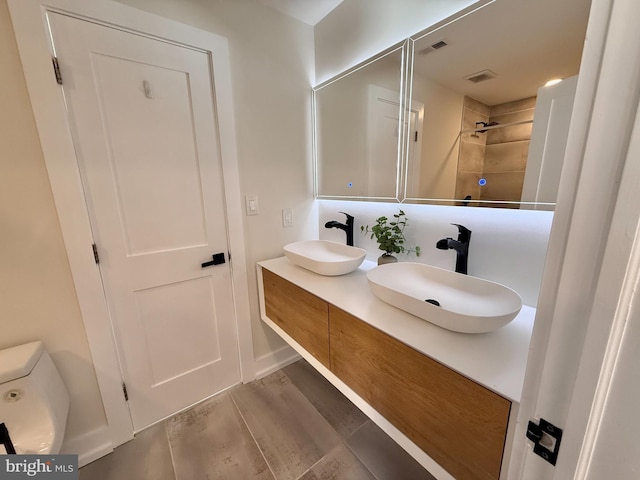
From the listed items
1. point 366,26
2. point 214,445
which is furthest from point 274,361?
point 366,26

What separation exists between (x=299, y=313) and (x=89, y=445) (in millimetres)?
1267

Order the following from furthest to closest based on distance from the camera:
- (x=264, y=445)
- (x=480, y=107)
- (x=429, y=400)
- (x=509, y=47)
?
(x=264, y=445), (x=480, y=107), (x=509, y=47), (x=429, y=400)

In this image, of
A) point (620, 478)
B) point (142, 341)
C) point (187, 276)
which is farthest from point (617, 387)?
point (142, 341)

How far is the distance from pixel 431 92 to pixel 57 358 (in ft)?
7.10

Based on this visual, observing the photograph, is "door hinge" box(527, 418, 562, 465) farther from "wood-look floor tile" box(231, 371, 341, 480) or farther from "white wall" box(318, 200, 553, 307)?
"wood-look floor tile" box(231, 371, 341, 480)

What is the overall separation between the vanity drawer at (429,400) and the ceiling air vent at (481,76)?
1.10 meters

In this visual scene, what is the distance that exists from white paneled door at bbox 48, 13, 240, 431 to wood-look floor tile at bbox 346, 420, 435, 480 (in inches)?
39.0

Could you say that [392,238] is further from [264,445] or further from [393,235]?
[264,445]

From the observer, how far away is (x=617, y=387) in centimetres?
30

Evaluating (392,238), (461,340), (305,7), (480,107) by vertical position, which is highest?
(305,7)

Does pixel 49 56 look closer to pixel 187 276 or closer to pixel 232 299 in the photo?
pixel 187 276

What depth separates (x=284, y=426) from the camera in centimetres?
148

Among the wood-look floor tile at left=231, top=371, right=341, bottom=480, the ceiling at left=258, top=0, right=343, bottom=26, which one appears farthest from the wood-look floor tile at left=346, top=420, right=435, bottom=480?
the ceiling at left=258, top=0, right=343, bottom=26

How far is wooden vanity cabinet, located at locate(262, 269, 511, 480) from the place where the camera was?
2.17 ft
